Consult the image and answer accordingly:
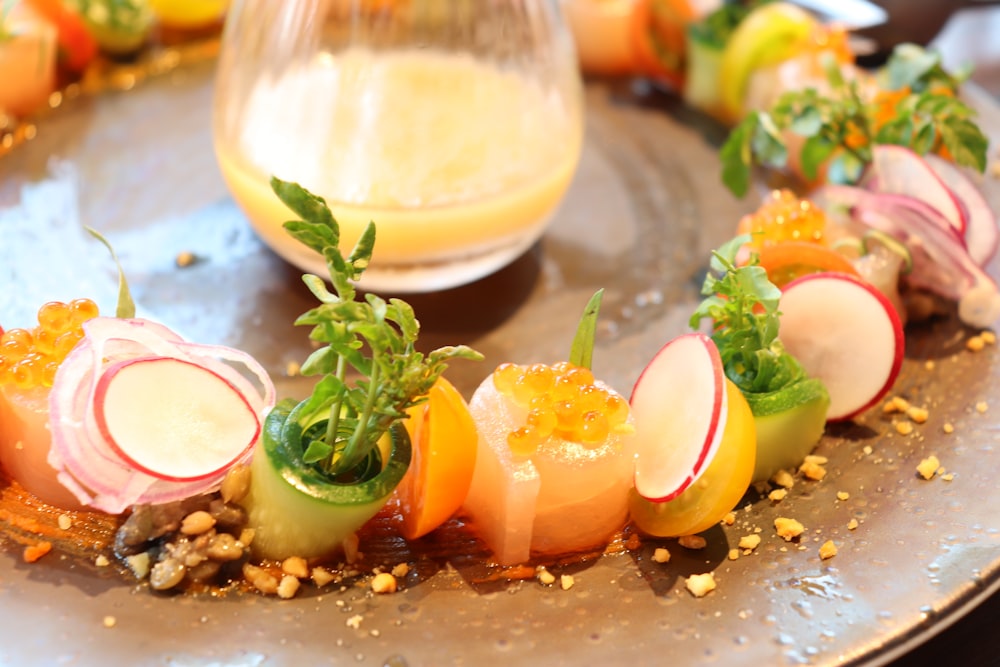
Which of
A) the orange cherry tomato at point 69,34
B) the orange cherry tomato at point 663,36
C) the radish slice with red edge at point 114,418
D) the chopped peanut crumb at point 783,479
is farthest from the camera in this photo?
the orange cherry tomato at point 663,36

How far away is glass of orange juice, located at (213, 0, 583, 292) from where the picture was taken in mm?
1730

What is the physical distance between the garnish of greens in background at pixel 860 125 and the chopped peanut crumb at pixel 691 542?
2.93ft

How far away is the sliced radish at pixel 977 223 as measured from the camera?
1731 mm

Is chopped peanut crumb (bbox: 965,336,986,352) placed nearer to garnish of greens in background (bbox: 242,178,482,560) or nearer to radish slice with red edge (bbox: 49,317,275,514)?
garnish of greens in background (bbox: 242,178,482,560)

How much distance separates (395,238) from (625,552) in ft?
2.29

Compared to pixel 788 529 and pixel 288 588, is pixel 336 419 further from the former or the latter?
pixel 788 529

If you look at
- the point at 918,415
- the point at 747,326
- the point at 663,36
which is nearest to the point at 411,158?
the point at 747,326

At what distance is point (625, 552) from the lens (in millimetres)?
1299

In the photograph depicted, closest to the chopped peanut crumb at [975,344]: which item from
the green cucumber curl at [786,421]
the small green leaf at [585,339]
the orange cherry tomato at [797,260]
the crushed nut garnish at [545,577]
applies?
the orange cherry tomato at [797,260]

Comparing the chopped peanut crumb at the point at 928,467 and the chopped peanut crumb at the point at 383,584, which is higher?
the chopped peanut crumb at the point at 928,467

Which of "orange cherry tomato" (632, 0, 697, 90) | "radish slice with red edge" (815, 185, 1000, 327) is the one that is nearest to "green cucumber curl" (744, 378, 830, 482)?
"radish slice with red edge" (815, 185, 1000, 327)

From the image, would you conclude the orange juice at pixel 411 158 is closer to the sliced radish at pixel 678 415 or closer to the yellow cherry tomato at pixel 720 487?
the sliced radish at pixel 678 415

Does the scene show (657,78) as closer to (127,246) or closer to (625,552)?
(127,246)

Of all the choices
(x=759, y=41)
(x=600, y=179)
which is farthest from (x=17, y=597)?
(x=759, y=41)
